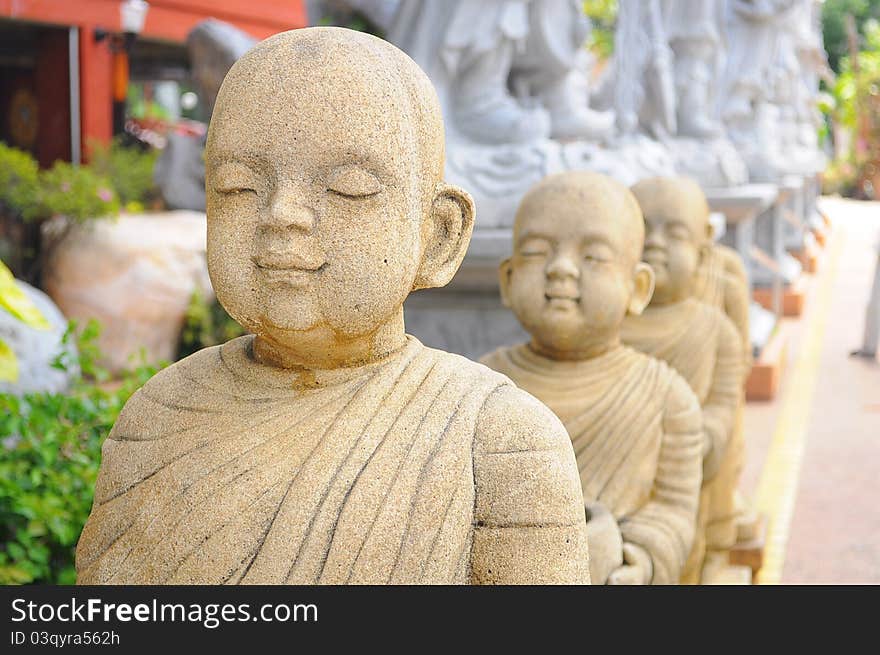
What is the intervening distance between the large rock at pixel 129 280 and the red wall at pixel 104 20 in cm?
409

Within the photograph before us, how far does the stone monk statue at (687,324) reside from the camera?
3703 mm

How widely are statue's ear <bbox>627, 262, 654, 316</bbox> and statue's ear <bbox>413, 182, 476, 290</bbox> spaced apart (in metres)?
1.07

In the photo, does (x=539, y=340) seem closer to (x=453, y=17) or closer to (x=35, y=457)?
(x=35, y=457)

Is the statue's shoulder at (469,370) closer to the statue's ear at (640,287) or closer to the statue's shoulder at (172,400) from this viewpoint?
the statue's shoulder at (172,400)

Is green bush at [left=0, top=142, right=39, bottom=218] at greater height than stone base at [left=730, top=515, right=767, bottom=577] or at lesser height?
greater

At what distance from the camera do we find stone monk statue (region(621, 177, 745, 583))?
12.1ft

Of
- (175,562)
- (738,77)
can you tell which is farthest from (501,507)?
(738,77)

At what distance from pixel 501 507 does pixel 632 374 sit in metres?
1.20

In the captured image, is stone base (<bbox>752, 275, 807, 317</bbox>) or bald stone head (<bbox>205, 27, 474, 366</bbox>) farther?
stone base (<bbox>752, 275, 807, 317</bbox>)

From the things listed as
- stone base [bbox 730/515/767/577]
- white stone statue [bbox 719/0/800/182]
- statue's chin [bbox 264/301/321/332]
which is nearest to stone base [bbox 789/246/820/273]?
white stone statue [bbox 719/0/800/182]

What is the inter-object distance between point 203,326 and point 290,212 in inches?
243

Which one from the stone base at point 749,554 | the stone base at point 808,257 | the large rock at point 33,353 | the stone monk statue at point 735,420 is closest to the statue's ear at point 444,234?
the stone monk statue at point 735,420

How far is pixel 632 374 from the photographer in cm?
290

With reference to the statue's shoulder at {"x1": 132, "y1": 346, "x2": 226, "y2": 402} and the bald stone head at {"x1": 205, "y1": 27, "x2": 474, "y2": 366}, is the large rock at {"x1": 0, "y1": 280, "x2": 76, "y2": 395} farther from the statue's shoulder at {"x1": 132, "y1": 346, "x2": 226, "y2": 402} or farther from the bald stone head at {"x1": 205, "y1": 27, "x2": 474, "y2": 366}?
the bald stone head at {"x1": 205, "y1": 27, "x2": 474, "y2": 366}
